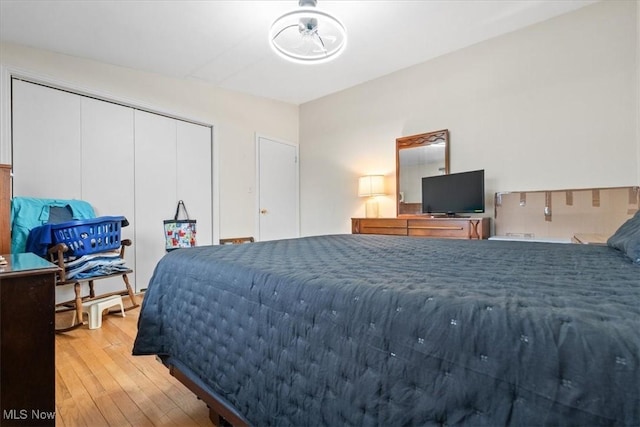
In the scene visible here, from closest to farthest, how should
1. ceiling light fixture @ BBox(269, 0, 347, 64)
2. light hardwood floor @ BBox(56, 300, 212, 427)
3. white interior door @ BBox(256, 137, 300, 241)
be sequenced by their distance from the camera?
light hardwood floor @ BBox(56, 300, 212, 427) → ceiling light fixture @ BBox(269, 0, 347, 64) → white interior door @ BBox(256, 137, 300, 241)

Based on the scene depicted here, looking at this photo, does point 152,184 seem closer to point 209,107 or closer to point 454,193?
point 209,107

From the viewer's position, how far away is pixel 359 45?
10.7 feet

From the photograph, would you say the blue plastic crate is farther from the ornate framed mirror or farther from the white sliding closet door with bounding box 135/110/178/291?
the ornate framed mirror

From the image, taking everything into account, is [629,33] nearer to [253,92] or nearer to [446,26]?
[446,26]

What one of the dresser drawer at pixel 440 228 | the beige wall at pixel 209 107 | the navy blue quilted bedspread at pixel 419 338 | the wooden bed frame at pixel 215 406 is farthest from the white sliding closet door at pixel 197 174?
the navy blue quilted bedspread at pixel 419 338

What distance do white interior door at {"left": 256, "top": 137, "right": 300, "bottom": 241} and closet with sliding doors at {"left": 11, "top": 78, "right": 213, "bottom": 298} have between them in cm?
78

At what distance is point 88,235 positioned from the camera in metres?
2.65

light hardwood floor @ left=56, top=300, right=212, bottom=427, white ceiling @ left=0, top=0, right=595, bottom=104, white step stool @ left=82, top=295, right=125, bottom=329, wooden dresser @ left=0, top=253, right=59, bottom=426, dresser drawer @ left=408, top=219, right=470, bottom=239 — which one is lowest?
light hardwood floor @ left=56, top=300, right=212, bottom=427

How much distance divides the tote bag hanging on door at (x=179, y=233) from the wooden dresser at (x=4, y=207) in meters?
2.02

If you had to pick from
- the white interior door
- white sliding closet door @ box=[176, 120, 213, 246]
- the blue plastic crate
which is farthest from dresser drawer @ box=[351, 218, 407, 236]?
the blue plastic crate

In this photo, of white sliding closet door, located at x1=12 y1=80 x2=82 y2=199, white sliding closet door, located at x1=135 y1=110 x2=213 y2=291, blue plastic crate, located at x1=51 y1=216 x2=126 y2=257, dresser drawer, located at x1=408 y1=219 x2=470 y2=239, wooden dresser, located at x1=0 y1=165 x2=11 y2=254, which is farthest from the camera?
white sliding closet door, located at x1=135 y1=110 x2=213 y2=291

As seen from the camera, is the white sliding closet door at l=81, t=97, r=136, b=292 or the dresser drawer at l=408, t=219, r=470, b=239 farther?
the white sliding closet door at l=81, t=97, r=136, b=292

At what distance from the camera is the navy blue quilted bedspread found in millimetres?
500

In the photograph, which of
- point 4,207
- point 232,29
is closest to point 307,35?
point 232,29
